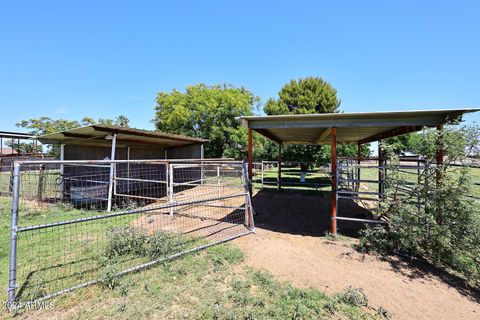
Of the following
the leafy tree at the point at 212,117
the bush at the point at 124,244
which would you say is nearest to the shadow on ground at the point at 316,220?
the bush at the point at 124,244

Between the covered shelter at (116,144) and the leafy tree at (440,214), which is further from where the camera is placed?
the covered shelter at (116,144)

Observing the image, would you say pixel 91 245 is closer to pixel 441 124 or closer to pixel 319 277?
pixel 319 277

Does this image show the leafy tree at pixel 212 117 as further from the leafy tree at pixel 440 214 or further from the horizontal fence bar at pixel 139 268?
the leafy tree at pixel 440 214

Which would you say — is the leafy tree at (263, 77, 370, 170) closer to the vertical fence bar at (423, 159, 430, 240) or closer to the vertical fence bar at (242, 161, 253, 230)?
the vertical fence bar at (242, 161, 253, 230)

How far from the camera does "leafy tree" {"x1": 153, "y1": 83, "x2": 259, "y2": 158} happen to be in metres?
19.9

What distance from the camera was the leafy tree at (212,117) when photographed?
19906 mm

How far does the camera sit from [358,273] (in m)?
3.49

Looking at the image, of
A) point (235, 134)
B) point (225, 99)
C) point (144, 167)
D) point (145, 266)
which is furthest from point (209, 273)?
point (225, 99)

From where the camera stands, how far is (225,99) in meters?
20.2

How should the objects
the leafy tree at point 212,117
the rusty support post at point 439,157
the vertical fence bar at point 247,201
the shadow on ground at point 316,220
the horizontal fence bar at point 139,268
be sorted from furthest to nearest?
the leafy tree at point 212,117 → the vertical fence bar at point 247,201 → the rusty support post at point 439,157 → the shadow on ground at point 316,220 → the horizontal fence bar at point 139,268

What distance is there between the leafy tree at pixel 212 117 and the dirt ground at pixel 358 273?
585 inches

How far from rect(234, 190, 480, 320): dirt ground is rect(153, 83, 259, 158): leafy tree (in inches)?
585

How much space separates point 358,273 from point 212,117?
18.3 metres

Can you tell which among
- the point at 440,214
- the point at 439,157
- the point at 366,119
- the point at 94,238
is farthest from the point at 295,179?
the point at 94,238
